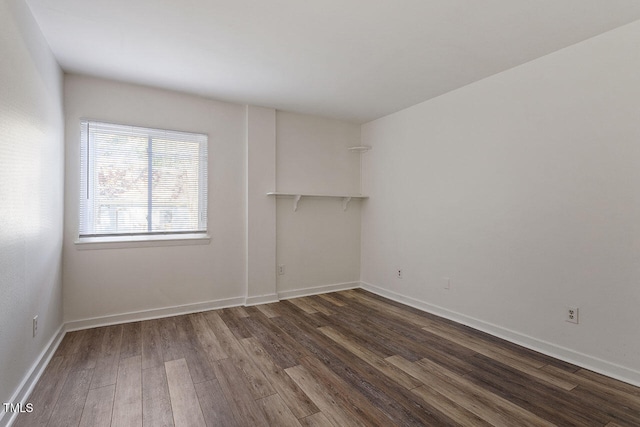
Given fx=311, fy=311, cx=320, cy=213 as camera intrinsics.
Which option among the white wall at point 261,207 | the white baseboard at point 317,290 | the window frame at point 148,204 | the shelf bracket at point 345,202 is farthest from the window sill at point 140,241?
the shelf bracket at point 345,202

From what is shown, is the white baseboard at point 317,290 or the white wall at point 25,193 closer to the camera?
the white wall at point 25,193

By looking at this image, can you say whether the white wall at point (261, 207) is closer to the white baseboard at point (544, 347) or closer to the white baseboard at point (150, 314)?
the white baseboard at point (150, 314)

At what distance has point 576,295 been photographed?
→ 2.41 meters

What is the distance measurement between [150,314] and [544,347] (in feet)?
12.3

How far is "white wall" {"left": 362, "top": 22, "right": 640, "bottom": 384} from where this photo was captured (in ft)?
7.19

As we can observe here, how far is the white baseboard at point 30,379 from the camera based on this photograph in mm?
1637

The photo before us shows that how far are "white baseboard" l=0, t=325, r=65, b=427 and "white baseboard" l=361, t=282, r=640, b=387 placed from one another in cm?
349

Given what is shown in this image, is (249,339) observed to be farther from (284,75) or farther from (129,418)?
(284,75)

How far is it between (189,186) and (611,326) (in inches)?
157

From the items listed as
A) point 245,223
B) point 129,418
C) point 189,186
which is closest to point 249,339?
point 129,418

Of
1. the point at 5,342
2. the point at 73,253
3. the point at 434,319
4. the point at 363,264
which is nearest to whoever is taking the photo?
the point at 5,342

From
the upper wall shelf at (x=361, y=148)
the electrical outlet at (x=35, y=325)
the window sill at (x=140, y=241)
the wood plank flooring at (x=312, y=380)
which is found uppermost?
the upper wall shelf at (x=361, y=148)

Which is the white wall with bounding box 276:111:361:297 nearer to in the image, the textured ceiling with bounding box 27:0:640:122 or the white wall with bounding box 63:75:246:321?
the white wall with bounding box 63:75:246:321

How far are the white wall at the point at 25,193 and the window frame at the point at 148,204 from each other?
0.35 metres
